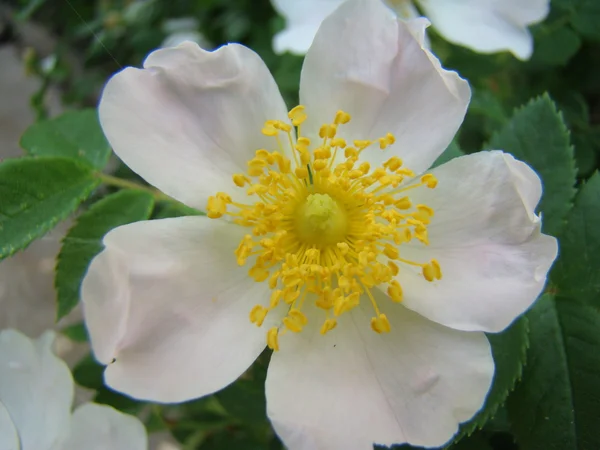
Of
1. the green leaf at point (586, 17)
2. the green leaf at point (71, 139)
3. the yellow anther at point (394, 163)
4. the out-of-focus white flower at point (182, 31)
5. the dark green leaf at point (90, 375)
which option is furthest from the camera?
the out-of-focus white flower at point (182, 31)

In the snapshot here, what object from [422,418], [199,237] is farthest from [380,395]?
[199,237]

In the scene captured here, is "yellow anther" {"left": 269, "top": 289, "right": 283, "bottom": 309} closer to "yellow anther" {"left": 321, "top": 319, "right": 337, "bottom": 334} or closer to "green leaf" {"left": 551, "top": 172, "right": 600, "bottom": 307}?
"yellow anther" {"left": 321, "top": 319, "right": 337, "bottom": 334}

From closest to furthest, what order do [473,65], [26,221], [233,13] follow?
[26,221] → [473,65] → [233,13]

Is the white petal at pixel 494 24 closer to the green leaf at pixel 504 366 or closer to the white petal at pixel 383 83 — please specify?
the white petal at pixel 383 83

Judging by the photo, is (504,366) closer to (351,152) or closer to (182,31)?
(351,152)

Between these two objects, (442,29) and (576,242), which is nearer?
(576,242)

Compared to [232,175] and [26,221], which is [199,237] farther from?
[26,221]

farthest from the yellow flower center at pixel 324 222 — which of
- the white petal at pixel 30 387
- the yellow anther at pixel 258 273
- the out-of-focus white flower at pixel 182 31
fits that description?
the out-of-focus white flower at pixel 182 31

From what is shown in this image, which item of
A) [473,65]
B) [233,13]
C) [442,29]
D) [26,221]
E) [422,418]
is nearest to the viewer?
[422,418]

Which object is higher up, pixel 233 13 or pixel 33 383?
pixel 33 383
